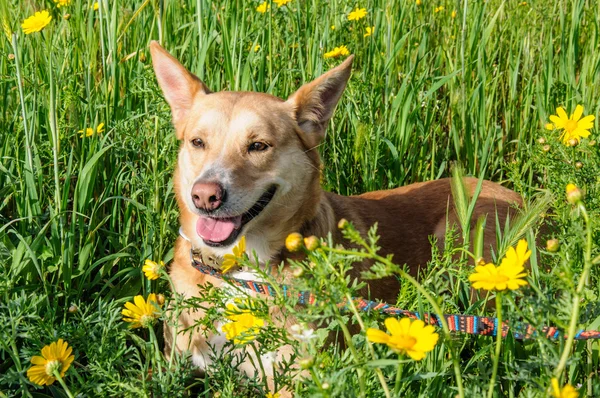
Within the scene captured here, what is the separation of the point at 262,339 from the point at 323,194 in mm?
1598

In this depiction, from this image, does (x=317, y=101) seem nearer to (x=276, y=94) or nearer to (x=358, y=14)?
(x=276, y=94)

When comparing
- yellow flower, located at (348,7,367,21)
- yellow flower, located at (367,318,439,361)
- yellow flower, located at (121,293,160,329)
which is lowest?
yellow flower, located at (121,293,160,329)

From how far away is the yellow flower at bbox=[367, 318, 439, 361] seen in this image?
1.47m

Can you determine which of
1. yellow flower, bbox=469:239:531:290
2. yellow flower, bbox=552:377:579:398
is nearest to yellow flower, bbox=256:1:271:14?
yellow flower, bbox=469:239:531:290

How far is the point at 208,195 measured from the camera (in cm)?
288

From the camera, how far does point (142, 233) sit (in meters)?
3.39

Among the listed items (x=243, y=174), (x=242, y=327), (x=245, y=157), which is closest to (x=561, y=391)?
(x=242, y=327)

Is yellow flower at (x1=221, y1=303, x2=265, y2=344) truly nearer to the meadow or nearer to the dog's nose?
the meadow

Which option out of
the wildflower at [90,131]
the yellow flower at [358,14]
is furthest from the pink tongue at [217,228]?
the yellow flower at [358,14]

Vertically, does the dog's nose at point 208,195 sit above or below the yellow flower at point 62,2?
below

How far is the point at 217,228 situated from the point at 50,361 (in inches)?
45.9

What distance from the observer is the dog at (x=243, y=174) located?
302cm

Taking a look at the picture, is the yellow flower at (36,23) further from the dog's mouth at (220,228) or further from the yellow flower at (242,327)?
the yellow flower at (242,327)

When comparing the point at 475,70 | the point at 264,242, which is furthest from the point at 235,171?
the point at 475,70
